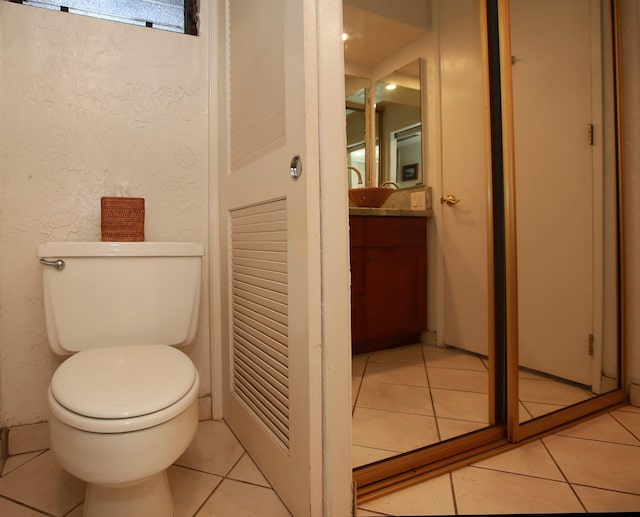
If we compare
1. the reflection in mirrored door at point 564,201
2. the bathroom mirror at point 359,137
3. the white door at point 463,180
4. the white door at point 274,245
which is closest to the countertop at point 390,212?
the white door at point 463,180

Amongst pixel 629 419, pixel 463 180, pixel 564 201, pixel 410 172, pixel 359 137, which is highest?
pixel 359 137

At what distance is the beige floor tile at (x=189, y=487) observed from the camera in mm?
973

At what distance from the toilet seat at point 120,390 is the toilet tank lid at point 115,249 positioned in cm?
31

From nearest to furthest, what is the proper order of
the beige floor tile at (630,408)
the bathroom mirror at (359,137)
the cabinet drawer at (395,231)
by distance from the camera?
1. the beige floor tile at (630,408)
2. the cabinet drawer at (395,231)
3. the bathroom mirror at (359,137)

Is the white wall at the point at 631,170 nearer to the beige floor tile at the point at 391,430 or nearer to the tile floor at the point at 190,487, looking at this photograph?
the beige floor tile at the point at 391,430

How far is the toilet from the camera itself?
716 millimetres

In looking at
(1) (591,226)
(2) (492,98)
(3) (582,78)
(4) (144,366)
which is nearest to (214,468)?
(4) (144,366)

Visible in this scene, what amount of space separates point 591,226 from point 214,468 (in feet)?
6.01

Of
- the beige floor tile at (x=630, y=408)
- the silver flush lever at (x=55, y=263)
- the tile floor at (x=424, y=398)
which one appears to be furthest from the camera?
the beige floor tile at (x=630, y=408)

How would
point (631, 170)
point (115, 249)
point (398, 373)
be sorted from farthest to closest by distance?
point (398, 373) → point (631, 170) → point (115, 249)

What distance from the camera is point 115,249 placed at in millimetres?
1129

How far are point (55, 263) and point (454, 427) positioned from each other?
148 centimetres

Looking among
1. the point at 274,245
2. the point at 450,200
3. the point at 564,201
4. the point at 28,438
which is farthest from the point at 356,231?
the point at 28,438

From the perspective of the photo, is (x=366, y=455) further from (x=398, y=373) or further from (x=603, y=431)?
(x=603, y=431)
